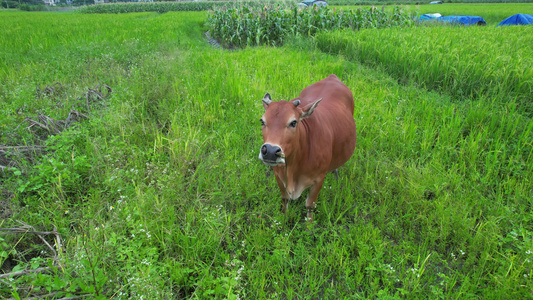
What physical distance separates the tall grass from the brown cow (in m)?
2.97

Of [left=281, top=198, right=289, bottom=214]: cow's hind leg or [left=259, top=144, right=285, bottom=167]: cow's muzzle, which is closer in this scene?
[left=259, top=144, right=285, bottom=167]: cow's muzzle

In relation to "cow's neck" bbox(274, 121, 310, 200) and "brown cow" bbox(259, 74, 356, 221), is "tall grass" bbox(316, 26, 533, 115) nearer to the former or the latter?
"brown cow" bbox(259, 74, 356, 221)

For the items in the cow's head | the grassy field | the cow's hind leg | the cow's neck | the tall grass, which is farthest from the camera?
the tall grass

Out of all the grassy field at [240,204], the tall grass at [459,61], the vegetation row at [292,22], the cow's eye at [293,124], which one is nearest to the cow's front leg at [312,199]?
the grassy field at [240,204]

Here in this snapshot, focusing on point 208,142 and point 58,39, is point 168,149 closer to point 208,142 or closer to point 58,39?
point 208,142

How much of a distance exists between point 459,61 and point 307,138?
178 inches

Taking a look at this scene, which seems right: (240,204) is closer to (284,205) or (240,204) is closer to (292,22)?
(284,205)

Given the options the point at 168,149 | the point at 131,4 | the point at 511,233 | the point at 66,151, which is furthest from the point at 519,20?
the point at 131,4

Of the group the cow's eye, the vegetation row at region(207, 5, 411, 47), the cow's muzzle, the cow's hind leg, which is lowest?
the cow's hind leg

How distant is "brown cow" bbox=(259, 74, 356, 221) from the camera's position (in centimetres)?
226

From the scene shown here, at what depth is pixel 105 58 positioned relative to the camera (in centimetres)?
662

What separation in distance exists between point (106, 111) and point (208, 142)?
5.15 ft

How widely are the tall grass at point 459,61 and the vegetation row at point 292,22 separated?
12.6 feet

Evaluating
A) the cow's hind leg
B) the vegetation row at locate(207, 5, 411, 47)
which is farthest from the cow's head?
the vegetation row at locate(207, 5, 411, 47)
